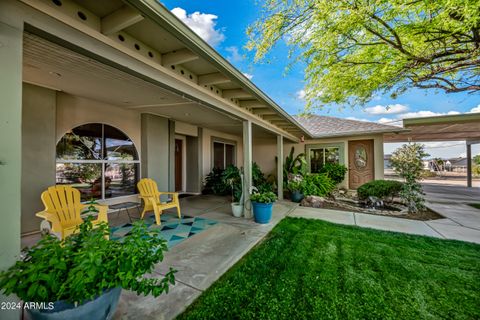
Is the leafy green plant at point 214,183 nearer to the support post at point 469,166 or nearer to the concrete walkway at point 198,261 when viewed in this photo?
the concrete walkway at point 198,261

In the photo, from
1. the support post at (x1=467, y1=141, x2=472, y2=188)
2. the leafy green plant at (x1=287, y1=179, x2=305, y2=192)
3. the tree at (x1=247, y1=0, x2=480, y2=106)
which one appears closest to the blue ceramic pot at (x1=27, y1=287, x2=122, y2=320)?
the tree at (x1=247, y1=0, x2=480, y2=106)

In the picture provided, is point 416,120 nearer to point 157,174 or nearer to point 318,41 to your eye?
point 318,41

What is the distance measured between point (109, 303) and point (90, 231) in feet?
1.95

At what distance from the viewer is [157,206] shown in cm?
409

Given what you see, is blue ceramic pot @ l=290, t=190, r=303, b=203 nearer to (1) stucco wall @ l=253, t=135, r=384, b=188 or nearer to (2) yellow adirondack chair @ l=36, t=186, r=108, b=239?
(1) stucco wall @ l=253, t=135, r=384, b=188

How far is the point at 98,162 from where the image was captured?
4531 millimetres

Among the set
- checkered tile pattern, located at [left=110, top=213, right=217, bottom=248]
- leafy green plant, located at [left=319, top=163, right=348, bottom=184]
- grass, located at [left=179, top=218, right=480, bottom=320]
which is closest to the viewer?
grass, located at [left=179, top=218, right=480, bottom=320]

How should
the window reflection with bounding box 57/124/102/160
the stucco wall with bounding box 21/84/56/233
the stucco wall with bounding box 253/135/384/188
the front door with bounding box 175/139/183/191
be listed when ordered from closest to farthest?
1. the stucco wall with bounding box 21/84/56/233
2. the window reflection with bounding box 57/124/102/160
3. the front door with bounding box 175/139/183/191
4. the stucco wall with bounding box 253/135/384/188

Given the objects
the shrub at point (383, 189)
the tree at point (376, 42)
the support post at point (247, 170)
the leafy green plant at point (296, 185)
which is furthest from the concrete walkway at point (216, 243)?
the tree at point (376, 42)

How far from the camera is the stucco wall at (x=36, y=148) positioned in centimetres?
327

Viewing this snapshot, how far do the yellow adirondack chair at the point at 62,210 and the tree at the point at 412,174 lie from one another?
24.3ft

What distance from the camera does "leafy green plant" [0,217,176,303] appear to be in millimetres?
1088

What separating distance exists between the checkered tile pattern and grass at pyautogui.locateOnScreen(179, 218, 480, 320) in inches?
53.7

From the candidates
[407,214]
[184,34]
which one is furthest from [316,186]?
[184,34]
